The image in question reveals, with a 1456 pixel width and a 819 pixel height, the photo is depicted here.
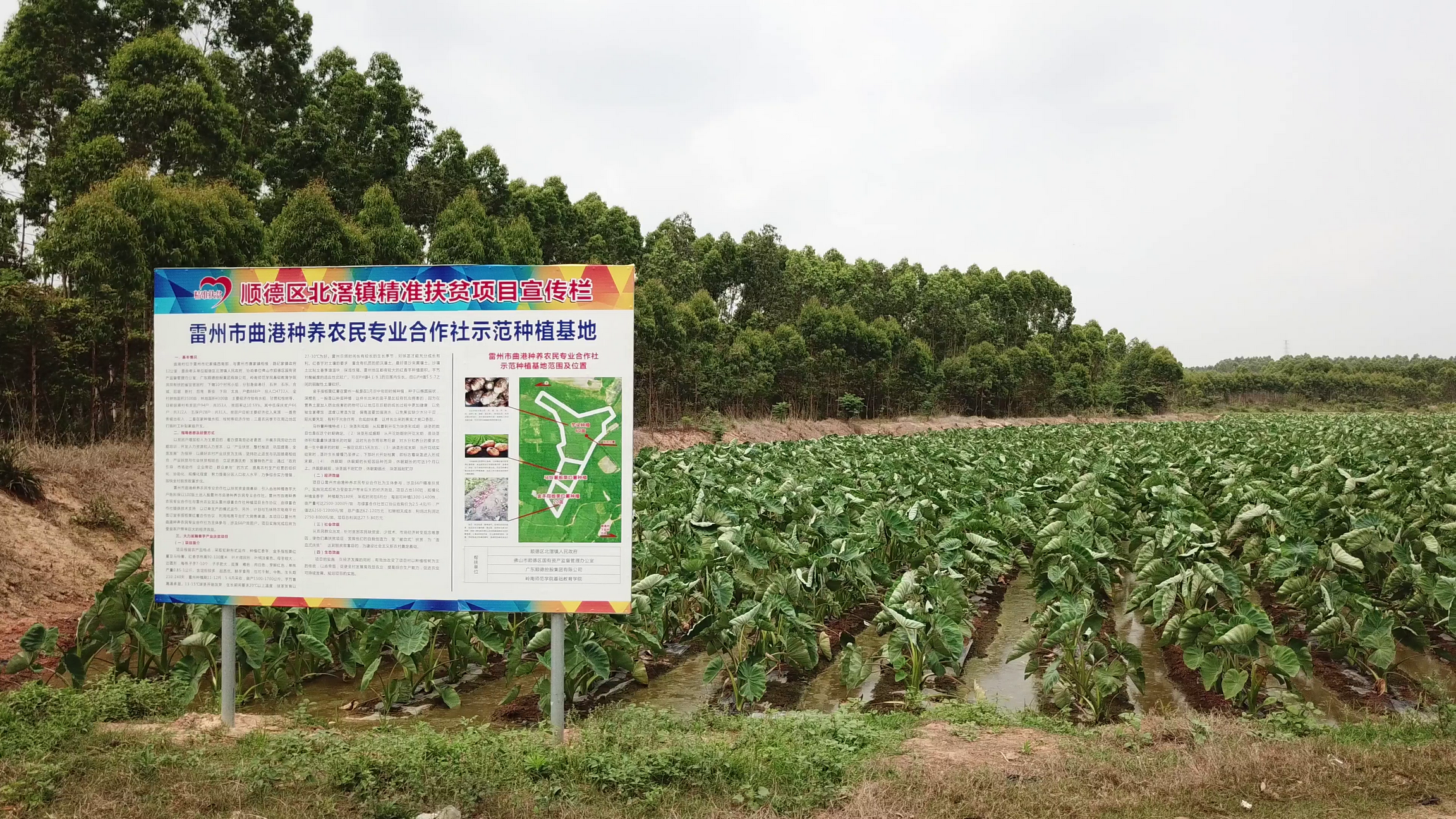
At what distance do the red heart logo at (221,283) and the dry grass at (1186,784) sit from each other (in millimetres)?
4680

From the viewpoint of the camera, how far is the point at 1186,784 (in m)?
4.55

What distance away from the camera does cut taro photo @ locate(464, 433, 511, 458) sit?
5.07 m

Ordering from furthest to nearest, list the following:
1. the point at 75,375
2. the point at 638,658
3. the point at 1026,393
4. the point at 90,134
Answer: the point at 1026,393, the point at 90,134, the point at 75,375, the point at 638,658

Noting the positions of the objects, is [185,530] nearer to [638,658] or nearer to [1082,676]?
[638,658]

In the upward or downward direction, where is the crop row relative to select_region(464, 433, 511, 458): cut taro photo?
downward

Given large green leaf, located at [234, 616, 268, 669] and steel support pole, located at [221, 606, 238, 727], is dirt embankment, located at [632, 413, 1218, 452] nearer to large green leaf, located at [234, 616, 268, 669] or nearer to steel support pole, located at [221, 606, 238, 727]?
large green leaf, located at [234, 616, 268, 669]

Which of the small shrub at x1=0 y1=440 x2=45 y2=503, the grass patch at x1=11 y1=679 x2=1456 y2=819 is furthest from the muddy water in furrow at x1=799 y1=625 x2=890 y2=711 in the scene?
the small shrub at x1=0 y1=440 x2=45 y2=503

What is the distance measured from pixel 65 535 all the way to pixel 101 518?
92 cm

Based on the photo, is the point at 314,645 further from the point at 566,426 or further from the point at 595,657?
the point at 566,426

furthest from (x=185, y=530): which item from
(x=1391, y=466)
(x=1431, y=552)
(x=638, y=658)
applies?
(x=1391, y=466)

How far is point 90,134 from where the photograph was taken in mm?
20328

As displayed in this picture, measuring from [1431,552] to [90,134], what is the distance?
A: 26219 millimetres

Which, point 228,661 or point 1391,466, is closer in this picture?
point 228,661

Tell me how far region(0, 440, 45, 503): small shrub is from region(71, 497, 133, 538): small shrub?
0.54 m
